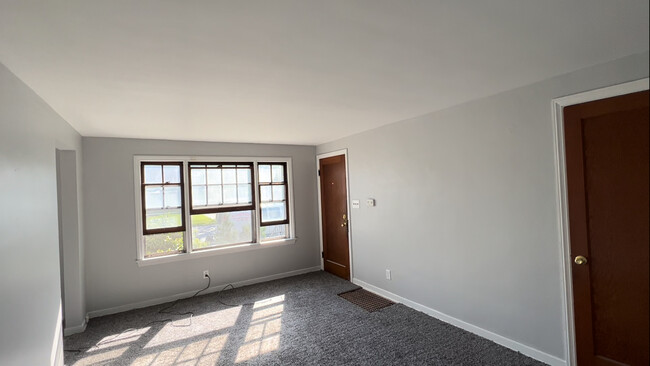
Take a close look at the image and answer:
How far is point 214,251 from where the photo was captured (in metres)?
4.28

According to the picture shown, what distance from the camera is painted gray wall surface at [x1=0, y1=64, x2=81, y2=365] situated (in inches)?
59.1

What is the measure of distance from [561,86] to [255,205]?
3.82 m

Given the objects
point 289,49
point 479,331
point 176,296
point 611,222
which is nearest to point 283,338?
point 479,331

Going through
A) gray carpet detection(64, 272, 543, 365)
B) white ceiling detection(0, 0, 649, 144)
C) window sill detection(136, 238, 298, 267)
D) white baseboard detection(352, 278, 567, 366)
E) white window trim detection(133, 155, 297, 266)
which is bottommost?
gray carpet detection(64, 272, 543, 365)

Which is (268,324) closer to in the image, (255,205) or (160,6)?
(255,205)

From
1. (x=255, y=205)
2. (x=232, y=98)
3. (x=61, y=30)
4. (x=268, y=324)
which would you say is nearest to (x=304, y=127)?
(x=232, y=98)

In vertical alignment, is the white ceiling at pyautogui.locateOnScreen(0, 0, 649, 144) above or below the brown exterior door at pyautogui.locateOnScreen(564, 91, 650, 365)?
above

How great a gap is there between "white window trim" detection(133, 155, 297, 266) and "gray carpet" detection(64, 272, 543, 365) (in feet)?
2.04

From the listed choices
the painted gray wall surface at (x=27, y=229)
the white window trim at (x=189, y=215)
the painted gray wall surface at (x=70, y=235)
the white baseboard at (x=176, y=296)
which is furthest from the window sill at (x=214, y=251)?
the painted gray wall surface at (x=27, y=229)

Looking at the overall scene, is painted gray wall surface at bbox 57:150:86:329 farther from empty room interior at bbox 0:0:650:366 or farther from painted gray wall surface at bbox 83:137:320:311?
painted gray wall surface at bbox 83:137:320:311

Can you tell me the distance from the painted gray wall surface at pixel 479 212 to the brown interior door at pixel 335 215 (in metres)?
0.66

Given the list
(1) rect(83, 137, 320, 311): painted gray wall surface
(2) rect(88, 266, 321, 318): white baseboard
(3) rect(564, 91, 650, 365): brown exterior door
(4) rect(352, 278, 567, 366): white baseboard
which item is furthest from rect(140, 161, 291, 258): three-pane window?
(3) rect(564, 91, 650, 365): brown exterior door

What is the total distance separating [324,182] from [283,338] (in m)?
Answer: 2.61

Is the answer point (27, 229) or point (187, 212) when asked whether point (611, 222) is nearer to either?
point (27, 229)
